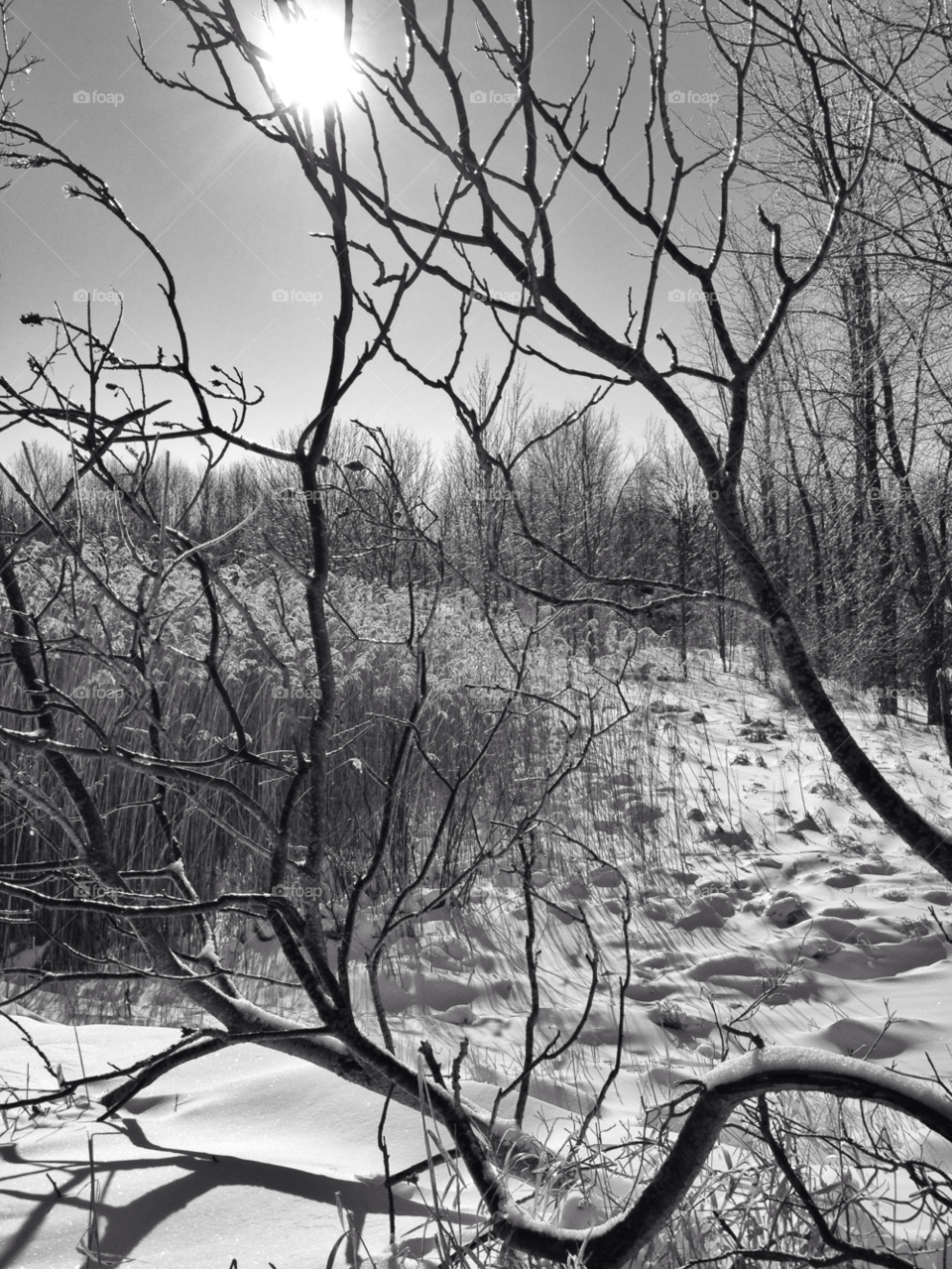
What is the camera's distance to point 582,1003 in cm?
310

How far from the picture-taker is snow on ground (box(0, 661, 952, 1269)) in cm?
114

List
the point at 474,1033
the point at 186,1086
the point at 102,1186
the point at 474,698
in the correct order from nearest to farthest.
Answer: the point at 102,1186
the point at 186,1086
the point at 474,1033
the point at 474,698

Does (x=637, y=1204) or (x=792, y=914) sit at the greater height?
(x=637, y=1204)

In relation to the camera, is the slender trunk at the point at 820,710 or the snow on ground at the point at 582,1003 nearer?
the snow on ground at the point at 582,1003

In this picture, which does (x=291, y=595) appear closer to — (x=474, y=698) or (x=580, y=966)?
(x=474, y=698)

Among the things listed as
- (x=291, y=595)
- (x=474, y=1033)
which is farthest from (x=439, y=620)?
(x=474, y=1033)

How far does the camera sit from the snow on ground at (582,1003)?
1136 millimetres

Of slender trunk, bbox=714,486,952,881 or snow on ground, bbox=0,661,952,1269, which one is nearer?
snow on ground, bbox=0,661,952,1269

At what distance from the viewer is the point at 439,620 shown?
23.7ft

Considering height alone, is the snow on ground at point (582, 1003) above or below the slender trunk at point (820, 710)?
below

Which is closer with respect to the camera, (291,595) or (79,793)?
(79,793)

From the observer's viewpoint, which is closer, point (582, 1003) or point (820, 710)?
point (820, 710)

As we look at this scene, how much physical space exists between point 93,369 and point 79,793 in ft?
2.39

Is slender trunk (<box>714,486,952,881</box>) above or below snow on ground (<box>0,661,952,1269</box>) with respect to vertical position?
above
